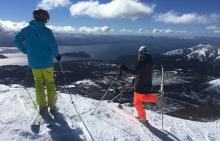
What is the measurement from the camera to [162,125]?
35.3 ft

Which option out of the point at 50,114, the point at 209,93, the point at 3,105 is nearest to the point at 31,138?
the point at 50,114

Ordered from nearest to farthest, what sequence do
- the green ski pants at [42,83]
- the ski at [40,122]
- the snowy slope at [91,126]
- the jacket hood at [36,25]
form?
the snowy slope at [91,126]
the ski at [40,122]
the jacket hood at [36,25]
the green ski pants at [42,83]

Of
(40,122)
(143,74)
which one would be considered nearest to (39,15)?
(40,122)

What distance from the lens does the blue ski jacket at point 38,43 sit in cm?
901

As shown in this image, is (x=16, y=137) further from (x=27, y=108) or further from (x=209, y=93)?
(x=209, y=93)

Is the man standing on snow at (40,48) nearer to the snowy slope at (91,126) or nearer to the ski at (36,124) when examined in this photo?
the ski at (36,124)

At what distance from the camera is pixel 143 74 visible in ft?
34.0

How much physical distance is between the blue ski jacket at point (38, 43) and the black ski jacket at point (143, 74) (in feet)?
10.0

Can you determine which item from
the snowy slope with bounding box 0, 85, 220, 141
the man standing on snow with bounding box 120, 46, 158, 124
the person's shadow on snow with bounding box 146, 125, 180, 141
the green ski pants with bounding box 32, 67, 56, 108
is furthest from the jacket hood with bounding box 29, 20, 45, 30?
the person's shadow on snow with bounding box 146, 125, 180, 141

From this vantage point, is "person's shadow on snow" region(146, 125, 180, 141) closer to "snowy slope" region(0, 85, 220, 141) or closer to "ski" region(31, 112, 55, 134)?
"snowy slope" region(0, 85, 220, 141)

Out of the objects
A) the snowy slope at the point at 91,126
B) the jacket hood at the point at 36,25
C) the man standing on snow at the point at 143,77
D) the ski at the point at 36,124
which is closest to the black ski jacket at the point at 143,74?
the man standing on snow at the point at 143,77

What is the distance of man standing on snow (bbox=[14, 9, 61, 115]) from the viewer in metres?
9.02

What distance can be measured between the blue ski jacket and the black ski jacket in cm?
305

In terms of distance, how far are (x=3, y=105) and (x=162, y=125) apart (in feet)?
20.5
